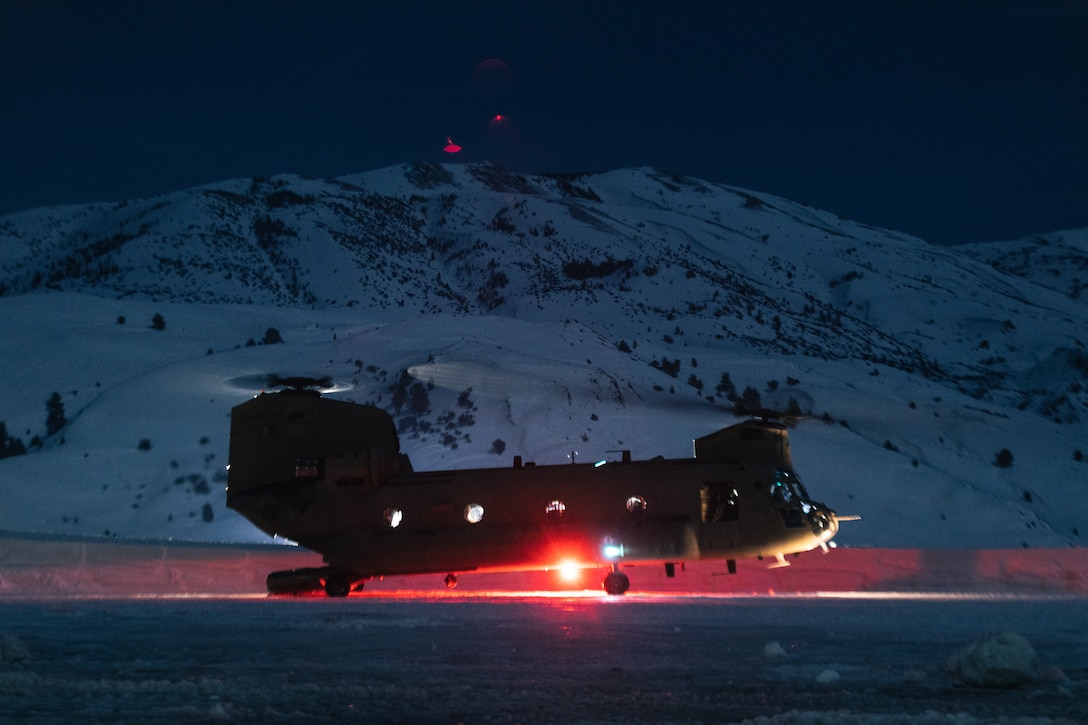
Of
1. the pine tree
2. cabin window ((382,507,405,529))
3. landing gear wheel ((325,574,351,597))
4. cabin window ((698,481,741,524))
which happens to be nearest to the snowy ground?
cabin window ((698,481,741,524))

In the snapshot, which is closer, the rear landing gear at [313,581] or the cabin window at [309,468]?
the rear landing gear at [313,581]

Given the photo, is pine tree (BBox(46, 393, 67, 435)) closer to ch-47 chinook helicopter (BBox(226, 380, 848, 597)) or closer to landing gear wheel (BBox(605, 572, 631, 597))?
ch-47 chinook helicopter (BBox(226, 380, 848, 597))

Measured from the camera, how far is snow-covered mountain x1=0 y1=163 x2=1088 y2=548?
4791 cm

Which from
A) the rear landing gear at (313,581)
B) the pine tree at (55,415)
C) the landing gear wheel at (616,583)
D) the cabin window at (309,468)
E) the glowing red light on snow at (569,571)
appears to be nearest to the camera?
the glowing red light on snow at (569,571)

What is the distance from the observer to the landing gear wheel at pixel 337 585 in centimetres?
2403

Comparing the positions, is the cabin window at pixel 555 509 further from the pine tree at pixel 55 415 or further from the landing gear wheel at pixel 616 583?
the pine tree at pixel 55 415

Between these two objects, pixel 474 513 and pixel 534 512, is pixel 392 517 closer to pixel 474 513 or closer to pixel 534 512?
pixel 474 513

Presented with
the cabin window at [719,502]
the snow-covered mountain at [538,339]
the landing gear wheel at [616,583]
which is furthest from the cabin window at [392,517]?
the cabin window at [719,502]

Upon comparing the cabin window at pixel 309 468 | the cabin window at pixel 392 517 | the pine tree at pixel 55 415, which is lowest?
the cabin window at pixel 392 517

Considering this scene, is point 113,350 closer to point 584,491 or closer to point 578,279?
point 584,491

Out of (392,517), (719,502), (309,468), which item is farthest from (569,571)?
(309,468)

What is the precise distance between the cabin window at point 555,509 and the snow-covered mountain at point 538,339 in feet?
21.1

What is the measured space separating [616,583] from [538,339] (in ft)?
138

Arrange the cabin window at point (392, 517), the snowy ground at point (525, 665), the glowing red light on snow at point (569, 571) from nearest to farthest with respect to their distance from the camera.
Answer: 1. the snowy ground at point (525, 665)
2. the glowing red light on snow at point (569, 571)
3. the cabin window at point (392, 517)
